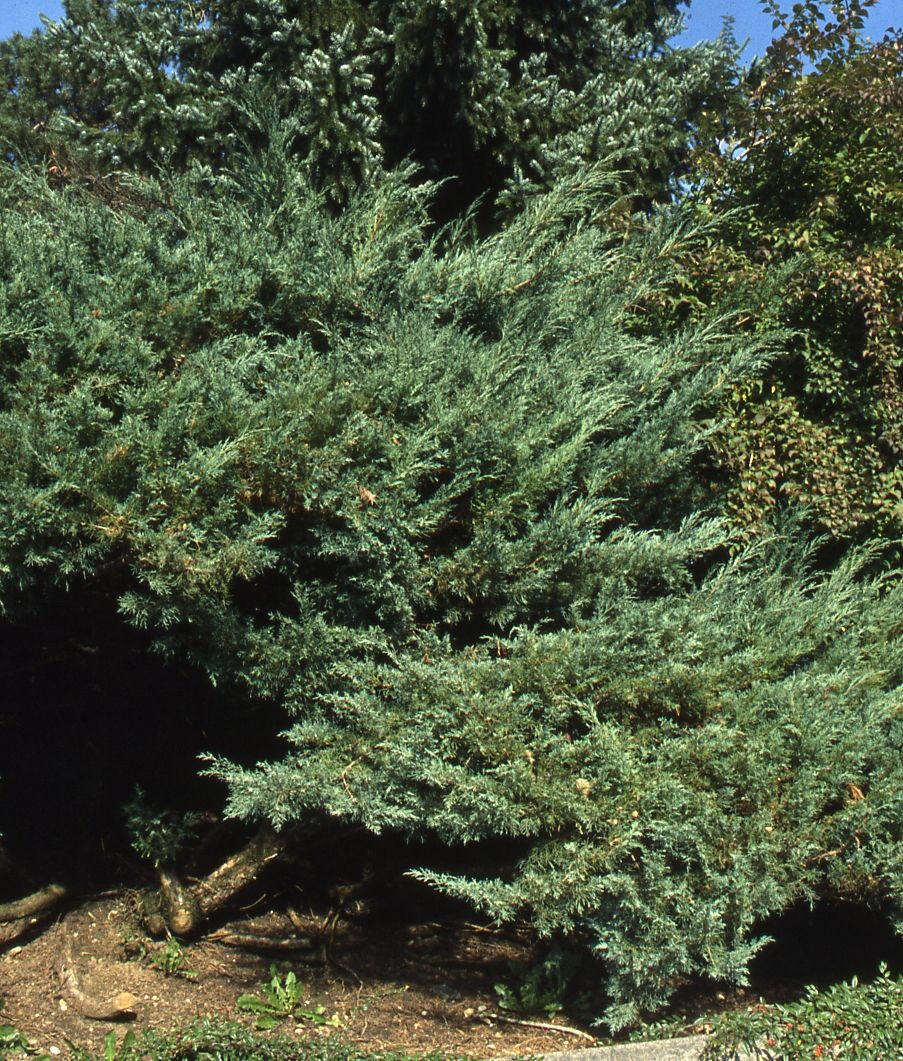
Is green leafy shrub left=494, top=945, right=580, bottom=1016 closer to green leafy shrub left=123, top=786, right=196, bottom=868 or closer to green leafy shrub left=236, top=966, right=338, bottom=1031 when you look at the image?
green leafy shrub left=236, top=966, right=338, bottom=1031

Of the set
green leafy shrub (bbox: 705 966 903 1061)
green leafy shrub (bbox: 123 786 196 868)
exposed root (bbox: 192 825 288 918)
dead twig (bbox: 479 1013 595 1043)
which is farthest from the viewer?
green leafy shrub (bbox: 123 786 196 868)

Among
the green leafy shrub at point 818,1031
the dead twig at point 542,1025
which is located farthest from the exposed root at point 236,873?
the green leafy shrub at point 818,1031

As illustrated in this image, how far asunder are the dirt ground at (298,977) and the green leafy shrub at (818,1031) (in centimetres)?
68

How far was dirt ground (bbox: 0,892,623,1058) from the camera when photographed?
4.19 meters

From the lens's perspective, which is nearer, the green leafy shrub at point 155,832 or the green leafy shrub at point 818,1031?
the green leafy shrub at point 818,1031

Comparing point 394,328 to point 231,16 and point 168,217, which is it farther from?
point 231,16

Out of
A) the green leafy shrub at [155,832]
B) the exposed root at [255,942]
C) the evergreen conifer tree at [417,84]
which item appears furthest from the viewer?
the evergreen conifer tree at [417,84]

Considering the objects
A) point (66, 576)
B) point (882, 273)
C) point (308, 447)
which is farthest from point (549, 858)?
point (882, 273)

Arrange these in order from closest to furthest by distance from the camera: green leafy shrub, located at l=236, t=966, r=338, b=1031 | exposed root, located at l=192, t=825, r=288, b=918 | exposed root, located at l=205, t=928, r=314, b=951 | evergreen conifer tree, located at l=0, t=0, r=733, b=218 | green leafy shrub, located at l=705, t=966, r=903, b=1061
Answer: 1. green leafy shrub, located at l=705, t=966, r=903, b=1061
2. green leafy shrub, located at l=236, t=966, r=338, b=1031
3. exposed root, located at l=192, t=825, r=288, b=918
4. exposed root, located at l=205, t=928, r=314, b=951
5. evergreen conifer tree, located at l=0, t=0, r=733, b=218

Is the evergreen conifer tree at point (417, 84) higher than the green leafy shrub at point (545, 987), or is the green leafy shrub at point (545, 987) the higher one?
the evergreen conifer tree at point (417, 84)

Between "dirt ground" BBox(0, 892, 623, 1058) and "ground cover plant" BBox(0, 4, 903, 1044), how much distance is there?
0.53 ft

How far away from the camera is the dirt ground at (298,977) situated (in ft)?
13.8

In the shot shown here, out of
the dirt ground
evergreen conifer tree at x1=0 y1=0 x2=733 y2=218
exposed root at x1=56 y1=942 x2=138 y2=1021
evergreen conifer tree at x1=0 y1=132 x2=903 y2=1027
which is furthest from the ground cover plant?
evergreen conifer tree at x1=0 y1=0 x2=733 y2=218

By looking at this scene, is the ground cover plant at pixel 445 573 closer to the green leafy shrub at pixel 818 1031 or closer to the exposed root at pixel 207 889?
the exposed root at pixel 207 889
